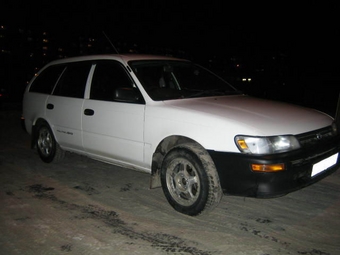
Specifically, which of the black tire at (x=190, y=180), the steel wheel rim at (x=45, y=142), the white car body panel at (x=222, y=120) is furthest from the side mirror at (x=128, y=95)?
the steel wheel rim at (x=45, y=142)

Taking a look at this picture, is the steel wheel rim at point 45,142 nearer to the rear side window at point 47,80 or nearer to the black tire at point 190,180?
the rear side window at point 47,80

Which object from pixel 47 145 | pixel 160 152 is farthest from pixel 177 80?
pixel 47 145

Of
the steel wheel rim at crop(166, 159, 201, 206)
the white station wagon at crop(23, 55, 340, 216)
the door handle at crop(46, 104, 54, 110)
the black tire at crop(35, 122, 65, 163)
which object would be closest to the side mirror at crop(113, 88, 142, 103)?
the white station wagon at crop(23, 55, 340, 216)

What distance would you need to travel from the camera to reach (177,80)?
4770 millimetres

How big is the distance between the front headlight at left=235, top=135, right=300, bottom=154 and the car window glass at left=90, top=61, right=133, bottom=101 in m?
1.70

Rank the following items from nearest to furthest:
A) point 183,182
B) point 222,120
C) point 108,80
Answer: point 222,120 < point 183,182 < point 108,80

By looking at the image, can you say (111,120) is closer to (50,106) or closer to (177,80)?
(177,80)

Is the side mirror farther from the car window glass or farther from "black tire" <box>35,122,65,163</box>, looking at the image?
"black tire" <box>35,122,65,163</box>

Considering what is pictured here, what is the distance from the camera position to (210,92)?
14.3ft

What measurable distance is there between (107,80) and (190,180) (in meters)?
1.85

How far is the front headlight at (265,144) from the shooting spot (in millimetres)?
3041

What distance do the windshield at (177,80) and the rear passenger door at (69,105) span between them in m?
0.94

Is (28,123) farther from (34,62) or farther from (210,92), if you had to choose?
(34,62)

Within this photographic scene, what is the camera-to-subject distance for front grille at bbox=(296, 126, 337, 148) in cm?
325
